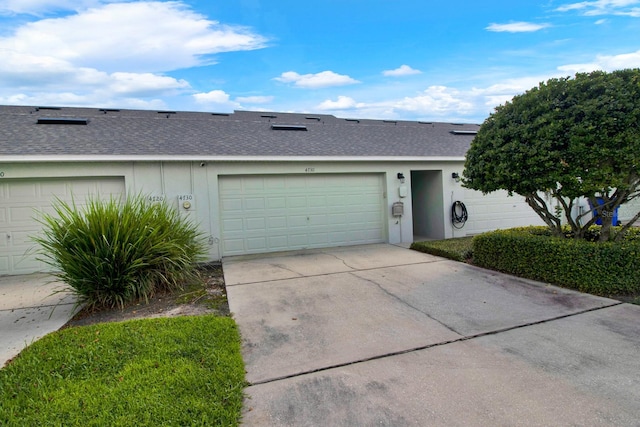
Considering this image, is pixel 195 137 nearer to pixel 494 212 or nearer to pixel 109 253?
pixel 109 253

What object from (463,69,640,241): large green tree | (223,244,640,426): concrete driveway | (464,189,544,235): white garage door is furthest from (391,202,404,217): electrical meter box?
(223,244,640,426): concrete driveway

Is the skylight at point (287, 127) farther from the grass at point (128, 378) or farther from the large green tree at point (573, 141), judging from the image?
the grass at point (128, 378)

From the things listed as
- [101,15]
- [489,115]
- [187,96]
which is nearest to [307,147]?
[489,115]

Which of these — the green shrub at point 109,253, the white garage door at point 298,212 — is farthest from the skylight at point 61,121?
the green shrub at point 109,253

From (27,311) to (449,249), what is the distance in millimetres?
7802

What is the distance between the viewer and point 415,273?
20.9 feet

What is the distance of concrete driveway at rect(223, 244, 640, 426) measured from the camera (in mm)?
2445

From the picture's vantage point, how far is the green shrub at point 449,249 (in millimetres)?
7418

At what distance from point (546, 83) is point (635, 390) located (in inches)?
186

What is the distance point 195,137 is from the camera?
9.09 m

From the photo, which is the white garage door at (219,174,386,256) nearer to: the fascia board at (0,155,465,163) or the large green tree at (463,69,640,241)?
the fascia board at (0,155,465,163)

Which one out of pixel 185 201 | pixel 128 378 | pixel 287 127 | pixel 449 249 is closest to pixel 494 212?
pixel 449 249

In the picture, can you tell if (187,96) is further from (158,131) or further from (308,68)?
(158,131)

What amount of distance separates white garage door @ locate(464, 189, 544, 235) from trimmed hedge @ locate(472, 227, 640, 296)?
4.36m
